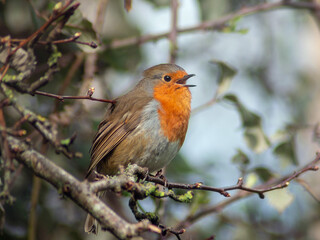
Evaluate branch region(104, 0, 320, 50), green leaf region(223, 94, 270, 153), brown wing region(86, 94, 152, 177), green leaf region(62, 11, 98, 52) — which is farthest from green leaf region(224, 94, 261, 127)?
green leaf region(62, 11, 98, 52)

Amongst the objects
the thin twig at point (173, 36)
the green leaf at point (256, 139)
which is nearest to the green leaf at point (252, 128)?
the green leaf at point (256, 139)

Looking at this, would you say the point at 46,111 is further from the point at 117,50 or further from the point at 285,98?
the point at 285,98

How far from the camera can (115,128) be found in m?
3.88

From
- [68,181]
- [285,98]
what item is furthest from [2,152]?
[285,98]

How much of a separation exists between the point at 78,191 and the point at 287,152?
8.33 feet

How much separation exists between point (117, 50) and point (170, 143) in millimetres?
1399

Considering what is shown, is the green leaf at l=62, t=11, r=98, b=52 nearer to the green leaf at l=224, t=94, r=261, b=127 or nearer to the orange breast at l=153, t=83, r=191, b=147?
the orange breast at l=153, t=83, r=191, b=147

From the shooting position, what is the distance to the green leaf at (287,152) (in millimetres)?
3871

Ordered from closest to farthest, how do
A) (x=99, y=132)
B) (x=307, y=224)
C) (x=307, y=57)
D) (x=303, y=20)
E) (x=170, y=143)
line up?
(x=170, y=143) < (x=99, y=132) < (x=307, y=224) < (x=307, y=57) < (x=303, y=20)

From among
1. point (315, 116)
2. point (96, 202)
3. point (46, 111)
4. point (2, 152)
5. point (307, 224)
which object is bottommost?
point (307, 224)

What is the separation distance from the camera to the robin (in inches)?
143

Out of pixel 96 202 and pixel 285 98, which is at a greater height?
pixel 96 202

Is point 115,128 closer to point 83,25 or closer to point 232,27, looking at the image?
point 83,25

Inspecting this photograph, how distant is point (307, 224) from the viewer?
18.2 ft
